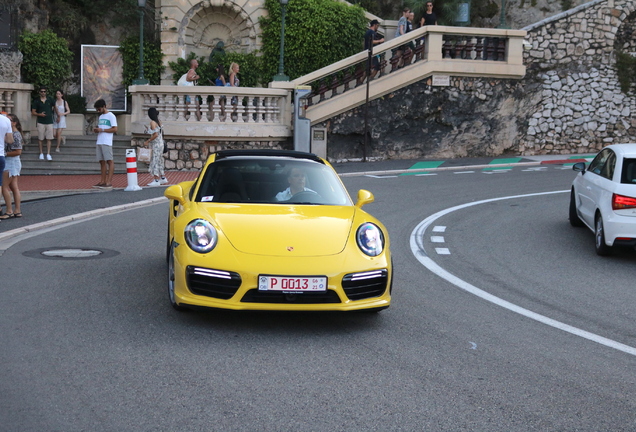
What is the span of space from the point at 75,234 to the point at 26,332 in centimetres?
580

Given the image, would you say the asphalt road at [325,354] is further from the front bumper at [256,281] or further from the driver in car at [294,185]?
the driver in car at [294,185]

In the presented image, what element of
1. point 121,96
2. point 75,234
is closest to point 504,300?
point 75,234

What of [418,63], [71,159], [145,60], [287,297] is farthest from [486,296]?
[145,60]

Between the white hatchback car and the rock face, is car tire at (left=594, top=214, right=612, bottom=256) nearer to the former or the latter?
the white hatchback car

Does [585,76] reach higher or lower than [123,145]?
higher

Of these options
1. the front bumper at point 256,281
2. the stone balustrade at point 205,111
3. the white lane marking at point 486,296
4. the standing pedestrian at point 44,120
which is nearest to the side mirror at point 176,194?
the front bumper at point 256,281

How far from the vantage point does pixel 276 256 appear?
7.08 metres

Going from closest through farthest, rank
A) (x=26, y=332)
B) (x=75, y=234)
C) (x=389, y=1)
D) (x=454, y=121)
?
1. (x=26, y=332)
2. (x=75, y=234)
3. (x=454, y=121)
4. (x=389, y=1)

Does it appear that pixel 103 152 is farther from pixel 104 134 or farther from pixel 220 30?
pixel 220 30

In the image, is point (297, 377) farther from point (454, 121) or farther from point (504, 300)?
point (454, 121)

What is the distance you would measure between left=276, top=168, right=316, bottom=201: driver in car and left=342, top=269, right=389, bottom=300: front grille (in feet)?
4.95

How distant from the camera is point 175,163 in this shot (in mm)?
24094

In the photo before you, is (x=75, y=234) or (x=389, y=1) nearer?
(x=75, y=234)

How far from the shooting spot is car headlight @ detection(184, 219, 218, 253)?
23.6 ft
